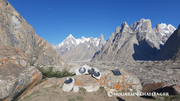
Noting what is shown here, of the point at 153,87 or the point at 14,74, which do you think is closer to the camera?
the point at 14,74

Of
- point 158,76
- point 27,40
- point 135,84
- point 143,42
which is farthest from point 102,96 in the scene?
point 143,42

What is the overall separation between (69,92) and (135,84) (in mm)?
6092

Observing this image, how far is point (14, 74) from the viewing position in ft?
19.0

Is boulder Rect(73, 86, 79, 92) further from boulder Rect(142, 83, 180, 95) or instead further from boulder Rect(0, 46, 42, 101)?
boulder Rect(142, 83, 180, 95)

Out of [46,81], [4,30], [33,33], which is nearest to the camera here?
[46,81]

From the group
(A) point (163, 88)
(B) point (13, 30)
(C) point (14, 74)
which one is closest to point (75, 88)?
(C) point (14, 74)

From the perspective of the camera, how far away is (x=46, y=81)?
9.02 m

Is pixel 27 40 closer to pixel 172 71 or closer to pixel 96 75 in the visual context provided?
pixel 96 75

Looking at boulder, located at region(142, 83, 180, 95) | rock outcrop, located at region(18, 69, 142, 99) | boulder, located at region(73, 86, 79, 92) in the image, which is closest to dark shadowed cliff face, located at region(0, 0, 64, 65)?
rock outcrop, located at region(18, 69, 142, 99)

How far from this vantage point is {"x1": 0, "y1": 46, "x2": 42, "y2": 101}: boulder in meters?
5.21

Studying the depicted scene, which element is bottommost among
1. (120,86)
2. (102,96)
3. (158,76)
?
(102,96)

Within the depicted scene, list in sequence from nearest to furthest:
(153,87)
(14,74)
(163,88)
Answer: (14,74) < (163,88) < (153,87)

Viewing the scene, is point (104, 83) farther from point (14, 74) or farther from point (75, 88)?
point (14, 74)

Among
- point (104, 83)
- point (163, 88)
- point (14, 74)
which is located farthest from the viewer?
point (104, 83)
